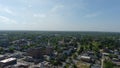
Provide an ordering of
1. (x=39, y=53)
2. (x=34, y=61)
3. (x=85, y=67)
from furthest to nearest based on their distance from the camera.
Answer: (x=39, y=53) → (x=34, y=61) → (x=85, y=67)

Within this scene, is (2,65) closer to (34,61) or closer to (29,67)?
(29,67)

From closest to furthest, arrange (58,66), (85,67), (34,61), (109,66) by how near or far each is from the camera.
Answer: (109,66) < (85,67) < (58,66) < (34,61)

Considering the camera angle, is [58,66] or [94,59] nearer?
[58,66]

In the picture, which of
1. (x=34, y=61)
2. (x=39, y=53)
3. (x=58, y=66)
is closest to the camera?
(x=58, y=66)

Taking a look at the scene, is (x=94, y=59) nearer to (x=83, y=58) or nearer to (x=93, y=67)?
(x=83, y=58)

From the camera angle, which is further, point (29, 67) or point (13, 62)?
point (13, 62)

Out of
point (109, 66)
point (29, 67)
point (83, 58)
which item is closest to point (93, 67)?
point (109, 66)

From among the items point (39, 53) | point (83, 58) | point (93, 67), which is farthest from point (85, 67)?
point (39, 53)

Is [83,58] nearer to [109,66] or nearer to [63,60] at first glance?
[63,60]

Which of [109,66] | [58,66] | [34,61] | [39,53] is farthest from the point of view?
[39,53]
